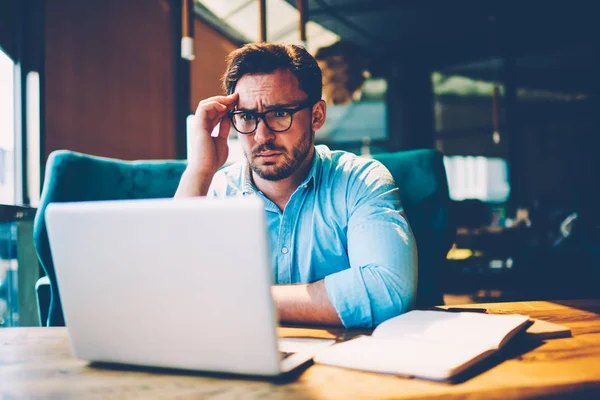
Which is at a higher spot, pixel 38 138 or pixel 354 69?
pixel 354 69

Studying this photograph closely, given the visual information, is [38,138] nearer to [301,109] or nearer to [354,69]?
[301,109]

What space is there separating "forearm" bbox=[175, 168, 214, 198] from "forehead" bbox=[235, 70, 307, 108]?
255 mm

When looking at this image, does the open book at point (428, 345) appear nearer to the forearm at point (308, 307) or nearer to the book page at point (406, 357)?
the book page at point (406, 357)

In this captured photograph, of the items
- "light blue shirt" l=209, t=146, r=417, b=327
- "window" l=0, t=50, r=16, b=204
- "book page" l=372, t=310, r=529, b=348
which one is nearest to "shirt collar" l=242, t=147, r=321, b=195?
"light blue shirt" l=209, t=146, r=417, b=327

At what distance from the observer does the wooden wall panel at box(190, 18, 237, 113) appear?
4.95 m

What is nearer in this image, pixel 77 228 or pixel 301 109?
pixel 77 228

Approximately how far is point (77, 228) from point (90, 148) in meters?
2.87

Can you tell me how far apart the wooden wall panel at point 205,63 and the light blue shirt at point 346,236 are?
3.44 meters

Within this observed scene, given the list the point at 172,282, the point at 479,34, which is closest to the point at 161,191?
the point at 172,282

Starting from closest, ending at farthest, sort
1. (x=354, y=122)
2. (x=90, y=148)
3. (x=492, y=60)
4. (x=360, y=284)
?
1. (x=360, y=284)
2. (x=90, y=148)
3. (x=492, y=60)
4. (x=354, y=122)

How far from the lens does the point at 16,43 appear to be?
2779mm

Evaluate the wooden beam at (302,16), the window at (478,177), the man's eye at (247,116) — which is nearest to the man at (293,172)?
the man's eye at (247,116)

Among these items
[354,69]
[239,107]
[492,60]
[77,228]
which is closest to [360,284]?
[77,228]

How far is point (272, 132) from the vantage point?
4.78 ft
